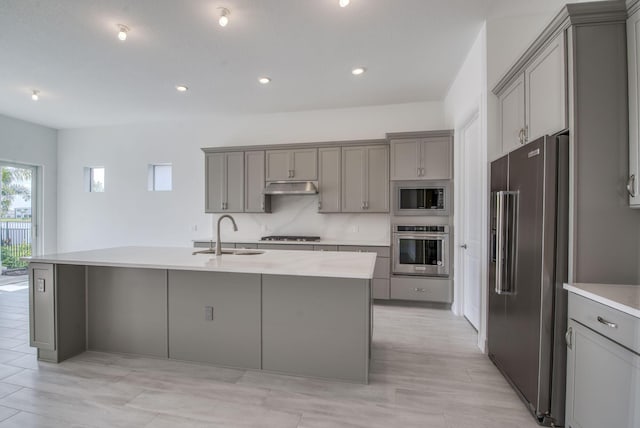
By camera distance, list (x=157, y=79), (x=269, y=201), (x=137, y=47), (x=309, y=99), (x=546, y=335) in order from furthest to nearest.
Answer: (x=269, y=201) → (x=309, y=99) → (x=157, y=79) → (x=137, y=47) → (x=546, y=335)

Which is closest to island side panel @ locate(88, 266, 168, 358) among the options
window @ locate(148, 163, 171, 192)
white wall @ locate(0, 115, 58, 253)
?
window @ locate(148, 163, 171, 192)

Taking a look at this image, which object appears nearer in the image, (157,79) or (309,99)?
(157,79)

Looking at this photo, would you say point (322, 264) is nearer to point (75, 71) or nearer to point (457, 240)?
point (457, 240)

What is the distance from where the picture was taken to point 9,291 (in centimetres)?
466

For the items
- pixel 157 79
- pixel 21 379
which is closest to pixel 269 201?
pixel 157 79

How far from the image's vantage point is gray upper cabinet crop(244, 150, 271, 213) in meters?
4.73

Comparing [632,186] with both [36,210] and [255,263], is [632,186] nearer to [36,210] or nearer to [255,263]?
[255,263]

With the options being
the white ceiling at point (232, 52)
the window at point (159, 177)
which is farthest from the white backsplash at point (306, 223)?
the white ceiling at point (232, 52)

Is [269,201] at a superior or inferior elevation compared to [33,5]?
inferior

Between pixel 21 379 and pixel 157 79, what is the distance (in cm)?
Result: 326

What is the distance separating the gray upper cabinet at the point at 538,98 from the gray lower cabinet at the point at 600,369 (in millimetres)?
984

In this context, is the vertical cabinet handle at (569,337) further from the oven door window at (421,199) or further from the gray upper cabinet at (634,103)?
the oven door window at (421,199)

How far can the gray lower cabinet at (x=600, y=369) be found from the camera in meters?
1.22

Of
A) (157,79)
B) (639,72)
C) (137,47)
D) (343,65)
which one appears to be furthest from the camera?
(157,79)
